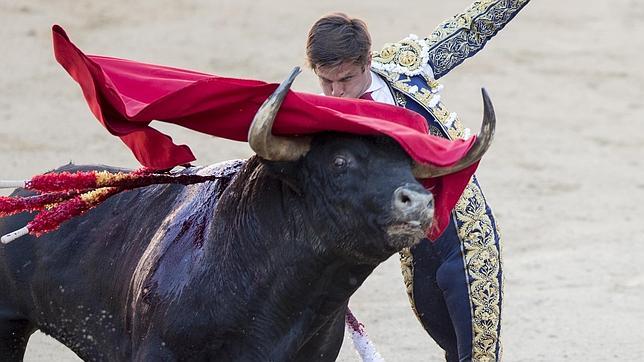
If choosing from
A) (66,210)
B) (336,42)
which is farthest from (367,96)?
(66,210)

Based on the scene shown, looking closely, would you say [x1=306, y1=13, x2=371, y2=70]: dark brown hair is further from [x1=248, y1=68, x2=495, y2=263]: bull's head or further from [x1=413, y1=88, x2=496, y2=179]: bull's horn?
[x1=413, y1=88, x2=496, y2=179]: bull's horn

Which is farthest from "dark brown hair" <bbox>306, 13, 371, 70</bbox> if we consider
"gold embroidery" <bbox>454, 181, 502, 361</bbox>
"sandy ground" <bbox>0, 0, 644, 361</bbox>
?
"sandy ground" <bbox>0, 0, 644, 361</bbox>

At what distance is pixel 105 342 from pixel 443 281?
3.41ft

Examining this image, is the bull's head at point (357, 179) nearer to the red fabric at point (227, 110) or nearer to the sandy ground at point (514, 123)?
the red fabric at point (227, 110)

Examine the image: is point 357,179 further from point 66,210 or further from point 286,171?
point 66,210

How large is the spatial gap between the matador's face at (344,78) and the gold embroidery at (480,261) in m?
0.57

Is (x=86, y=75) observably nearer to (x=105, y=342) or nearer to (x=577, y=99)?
(x=105, y=342)

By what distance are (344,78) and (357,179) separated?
53cm

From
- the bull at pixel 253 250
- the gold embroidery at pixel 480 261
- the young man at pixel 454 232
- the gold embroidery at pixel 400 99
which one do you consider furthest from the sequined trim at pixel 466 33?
the bull at pixel 253 250

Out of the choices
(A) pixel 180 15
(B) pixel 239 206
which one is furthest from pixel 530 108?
(B) pixel 239 206

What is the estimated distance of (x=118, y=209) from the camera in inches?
181

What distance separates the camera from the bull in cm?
383

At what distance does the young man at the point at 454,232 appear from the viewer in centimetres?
475

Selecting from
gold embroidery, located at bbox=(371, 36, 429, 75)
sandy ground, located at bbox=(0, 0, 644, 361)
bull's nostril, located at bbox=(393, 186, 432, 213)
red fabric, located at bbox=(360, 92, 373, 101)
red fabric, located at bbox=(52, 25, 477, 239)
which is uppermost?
red fabric, located at bbox=(52, 25, 477, 239)
